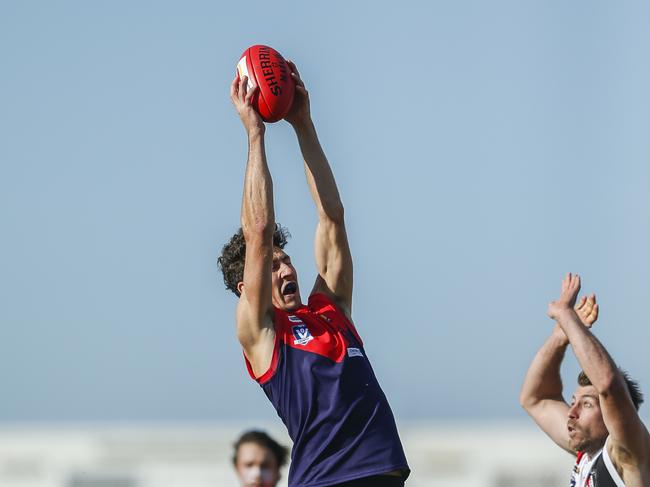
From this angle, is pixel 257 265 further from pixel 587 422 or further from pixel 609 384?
pixel 587 422

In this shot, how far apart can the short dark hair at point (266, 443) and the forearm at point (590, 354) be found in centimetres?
197

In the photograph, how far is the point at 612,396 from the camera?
873cm

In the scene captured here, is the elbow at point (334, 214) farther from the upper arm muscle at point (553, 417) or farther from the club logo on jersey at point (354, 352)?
the upper arm muscle at point (553, 417)

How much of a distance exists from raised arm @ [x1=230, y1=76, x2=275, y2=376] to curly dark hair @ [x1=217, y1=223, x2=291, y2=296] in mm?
579

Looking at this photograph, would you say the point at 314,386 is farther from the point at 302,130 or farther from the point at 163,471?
the point at 163,471

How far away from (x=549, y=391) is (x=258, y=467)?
2.47 m

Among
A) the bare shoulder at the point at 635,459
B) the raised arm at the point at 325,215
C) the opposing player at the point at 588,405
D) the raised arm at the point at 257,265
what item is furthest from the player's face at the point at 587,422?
the raised arm at the point at 257,265

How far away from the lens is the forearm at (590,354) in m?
8.77

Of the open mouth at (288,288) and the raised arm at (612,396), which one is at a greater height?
the open mouth at (288,288)

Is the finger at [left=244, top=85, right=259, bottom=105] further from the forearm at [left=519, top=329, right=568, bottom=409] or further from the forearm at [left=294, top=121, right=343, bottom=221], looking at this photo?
the forearm at [left=519, top=329, right=568, bottom=409]

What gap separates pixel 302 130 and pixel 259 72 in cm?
51

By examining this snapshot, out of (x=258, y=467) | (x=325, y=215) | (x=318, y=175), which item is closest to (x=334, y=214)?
(x=325, y=215)

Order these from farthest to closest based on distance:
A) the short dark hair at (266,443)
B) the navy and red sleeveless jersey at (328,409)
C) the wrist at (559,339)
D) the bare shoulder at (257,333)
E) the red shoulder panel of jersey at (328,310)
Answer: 1. the wrist at (559,339)
2. the short dark hair at (266,443)
3. the red shoulder panel of jersey at (328,310)
4. the bare shoulder at (257,333)
5. the navy and red sleeveless jersey at (328,409)

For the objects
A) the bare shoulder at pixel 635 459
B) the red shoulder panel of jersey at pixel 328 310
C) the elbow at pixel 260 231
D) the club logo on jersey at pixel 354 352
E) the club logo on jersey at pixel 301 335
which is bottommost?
the bare shoulder at pixel 635 459
